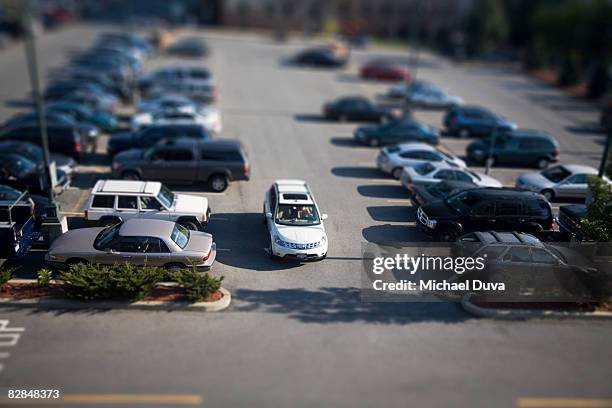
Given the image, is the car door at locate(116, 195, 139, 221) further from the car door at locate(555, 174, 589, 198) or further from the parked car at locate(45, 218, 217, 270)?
the car door at locate(555, 174, 589, 198)

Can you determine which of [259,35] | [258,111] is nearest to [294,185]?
[258,111]

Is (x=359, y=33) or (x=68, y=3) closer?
(x=359, y=33)

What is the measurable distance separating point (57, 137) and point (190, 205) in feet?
Answer: 29.2

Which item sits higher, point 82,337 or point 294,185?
point 294,185

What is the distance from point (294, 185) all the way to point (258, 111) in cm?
1691

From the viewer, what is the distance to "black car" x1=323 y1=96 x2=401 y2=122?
106 feet

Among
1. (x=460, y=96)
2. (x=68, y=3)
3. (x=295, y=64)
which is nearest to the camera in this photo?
(x=460, y=96)

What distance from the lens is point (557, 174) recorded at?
21812mm

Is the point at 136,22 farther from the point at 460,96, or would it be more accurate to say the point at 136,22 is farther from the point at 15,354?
the point at 15,354

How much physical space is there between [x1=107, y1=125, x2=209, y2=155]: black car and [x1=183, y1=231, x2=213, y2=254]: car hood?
893cm

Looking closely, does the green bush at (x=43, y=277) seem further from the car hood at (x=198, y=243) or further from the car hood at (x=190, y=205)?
the car hood at (x=190, y=205)

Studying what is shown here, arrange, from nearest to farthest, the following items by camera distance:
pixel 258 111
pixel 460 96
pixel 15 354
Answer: pixel 15 354
pixel 258 111
pixel 460 96

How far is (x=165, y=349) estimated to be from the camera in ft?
39.5

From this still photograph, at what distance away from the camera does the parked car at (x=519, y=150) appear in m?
24.8
